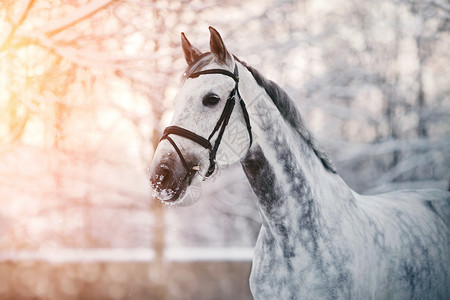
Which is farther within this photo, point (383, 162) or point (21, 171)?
point (383, 162)

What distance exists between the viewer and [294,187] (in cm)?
216

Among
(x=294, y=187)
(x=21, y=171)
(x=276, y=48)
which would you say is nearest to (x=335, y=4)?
(x=276, y=48)

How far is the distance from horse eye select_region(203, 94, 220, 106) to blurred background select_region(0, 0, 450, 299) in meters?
1.16

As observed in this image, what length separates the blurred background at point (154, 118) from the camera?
15.2 ft

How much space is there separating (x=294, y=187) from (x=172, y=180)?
0.64m

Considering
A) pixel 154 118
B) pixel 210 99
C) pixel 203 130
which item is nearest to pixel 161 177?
pixel 203 130

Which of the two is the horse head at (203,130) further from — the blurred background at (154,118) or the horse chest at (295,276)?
the blurred background at (154,118)

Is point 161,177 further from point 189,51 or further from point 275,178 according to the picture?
point 189,51

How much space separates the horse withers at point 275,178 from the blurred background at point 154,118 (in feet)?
3.37

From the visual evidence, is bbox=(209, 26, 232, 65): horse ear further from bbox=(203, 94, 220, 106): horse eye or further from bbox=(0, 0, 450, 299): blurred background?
bbox=(0, 0, 450, 299): blurred background

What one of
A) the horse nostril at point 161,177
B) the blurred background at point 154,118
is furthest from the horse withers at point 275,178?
the blurred background at point 154,118

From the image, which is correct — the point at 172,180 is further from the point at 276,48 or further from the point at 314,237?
the point at 276,48

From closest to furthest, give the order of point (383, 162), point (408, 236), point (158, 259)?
point (408, 236) → point (158, 259) → point (383, 162)

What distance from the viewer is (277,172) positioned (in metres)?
2.13
